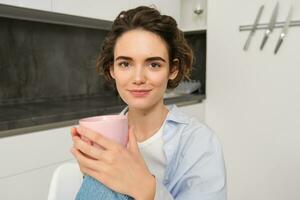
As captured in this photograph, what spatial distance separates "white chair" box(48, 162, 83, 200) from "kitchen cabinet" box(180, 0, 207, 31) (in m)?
1.57

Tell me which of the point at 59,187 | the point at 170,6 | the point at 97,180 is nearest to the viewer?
the point at 97,180

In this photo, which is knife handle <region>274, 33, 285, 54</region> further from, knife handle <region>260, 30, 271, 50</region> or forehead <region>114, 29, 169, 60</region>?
forehead <region>114, 29, 169, 60</region>

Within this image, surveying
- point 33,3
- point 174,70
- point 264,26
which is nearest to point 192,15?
point 264,26

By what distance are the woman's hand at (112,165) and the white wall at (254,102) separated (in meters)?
1.27

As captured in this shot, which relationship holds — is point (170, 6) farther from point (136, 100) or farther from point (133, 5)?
point (136, 100)

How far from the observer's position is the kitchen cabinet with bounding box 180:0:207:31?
2.07m

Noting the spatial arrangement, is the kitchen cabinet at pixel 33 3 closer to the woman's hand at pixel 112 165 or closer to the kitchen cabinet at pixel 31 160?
the kitchen cabinet at pixel 31 160

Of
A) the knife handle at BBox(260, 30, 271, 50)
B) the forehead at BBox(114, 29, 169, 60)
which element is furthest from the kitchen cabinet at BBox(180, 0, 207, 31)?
the forehead at BBox(114, 29, 169, 60)

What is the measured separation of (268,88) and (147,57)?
3.62ft

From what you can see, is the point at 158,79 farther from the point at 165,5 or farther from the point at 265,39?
the point at 165,5

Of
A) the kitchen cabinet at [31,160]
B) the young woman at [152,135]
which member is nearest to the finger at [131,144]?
the young woman at [152,135]

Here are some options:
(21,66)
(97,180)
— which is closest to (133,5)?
(21,66)

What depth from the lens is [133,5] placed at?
5.40 ft

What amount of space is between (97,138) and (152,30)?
1.25 ft
